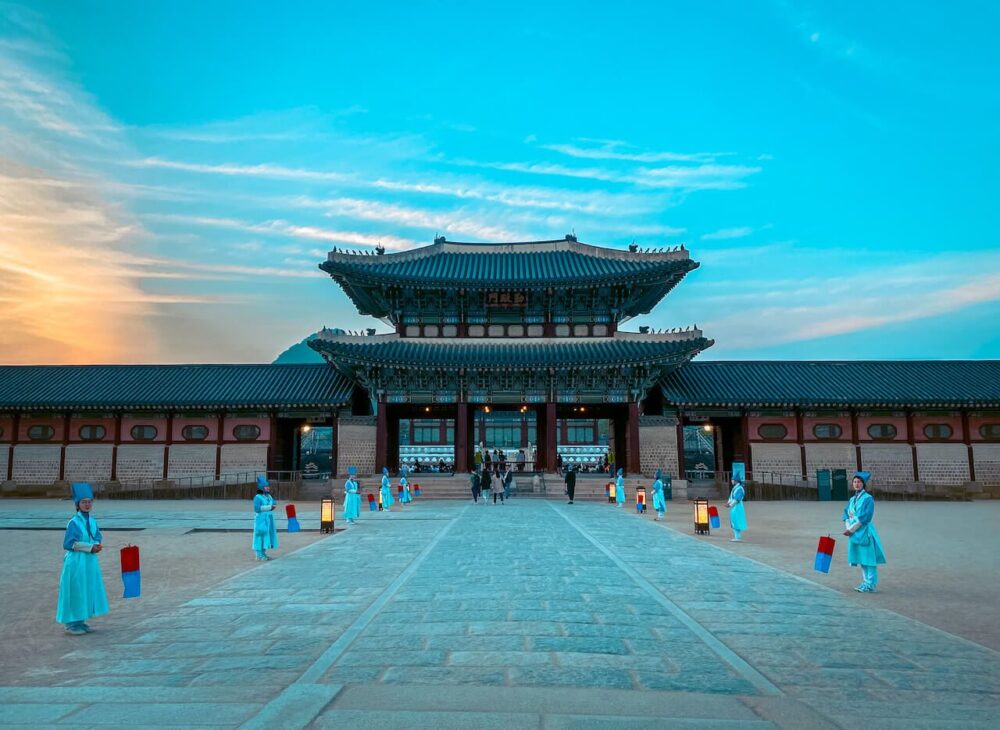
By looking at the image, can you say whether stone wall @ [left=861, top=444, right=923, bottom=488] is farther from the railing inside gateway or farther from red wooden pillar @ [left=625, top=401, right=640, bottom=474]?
the railing inside gateway

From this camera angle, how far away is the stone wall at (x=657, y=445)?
108ft

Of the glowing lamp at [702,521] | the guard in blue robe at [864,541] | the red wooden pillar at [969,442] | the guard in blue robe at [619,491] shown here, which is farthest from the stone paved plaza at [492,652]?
the red wooden pillar at [969,442]

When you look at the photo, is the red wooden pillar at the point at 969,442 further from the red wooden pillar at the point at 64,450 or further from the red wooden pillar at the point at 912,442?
the red wooden pillar at the point at 64,450

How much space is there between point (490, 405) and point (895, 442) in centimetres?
2067

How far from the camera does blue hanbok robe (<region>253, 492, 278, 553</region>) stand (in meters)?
12.5

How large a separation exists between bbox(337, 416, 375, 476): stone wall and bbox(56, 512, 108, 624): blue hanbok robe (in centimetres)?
2532

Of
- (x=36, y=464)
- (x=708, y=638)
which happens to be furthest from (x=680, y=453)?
(x=36, y=464)

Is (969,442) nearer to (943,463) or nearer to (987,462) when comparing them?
(987,462)

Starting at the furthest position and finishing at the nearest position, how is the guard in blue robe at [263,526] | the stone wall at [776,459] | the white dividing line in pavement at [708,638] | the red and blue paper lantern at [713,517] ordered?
the stone wall at [776,459], the red and blue paper lantern at [713,517], the guard in blue robe at [263,526], the white dividing line in pavement at [708,638]

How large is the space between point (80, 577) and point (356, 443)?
26.0 m

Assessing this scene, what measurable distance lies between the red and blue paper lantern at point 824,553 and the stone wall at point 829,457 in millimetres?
23404

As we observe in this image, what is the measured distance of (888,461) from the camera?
32.4 m

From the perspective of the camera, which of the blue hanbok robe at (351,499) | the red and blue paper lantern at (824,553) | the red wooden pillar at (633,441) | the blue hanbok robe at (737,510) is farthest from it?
the red wooden pillar at (633,441)

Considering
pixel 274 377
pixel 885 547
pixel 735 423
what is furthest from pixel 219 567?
pixel 735 423
